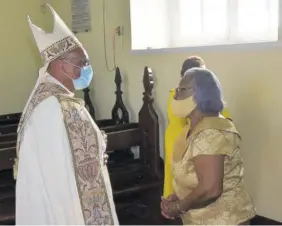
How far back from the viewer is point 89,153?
6.00 ft

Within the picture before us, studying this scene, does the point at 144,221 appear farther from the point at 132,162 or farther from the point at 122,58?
the point at 122,58

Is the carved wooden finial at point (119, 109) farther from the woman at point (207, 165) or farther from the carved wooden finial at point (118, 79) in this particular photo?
the woman at point (207, 165)

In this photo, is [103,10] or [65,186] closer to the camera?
[65,186]

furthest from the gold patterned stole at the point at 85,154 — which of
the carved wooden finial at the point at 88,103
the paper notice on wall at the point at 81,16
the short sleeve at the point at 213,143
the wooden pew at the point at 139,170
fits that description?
the paper notice on wall at the point at 81,16

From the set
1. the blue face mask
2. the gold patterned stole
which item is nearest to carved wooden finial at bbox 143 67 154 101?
the blue face mask

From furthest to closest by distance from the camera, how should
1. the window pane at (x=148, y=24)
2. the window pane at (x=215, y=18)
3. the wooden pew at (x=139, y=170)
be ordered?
A: the window pane at (x=148, y=24) < the wooden pew at (x=139, y=170) < the window pane at (x=215, y=18)

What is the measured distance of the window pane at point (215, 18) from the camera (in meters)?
3.00

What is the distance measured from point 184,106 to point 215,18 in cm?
137

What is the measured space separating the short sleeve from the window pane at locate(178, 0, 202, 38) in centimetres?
161

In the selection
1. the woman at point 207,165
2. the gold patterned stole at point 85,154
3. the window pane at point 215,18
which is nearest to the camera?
the woman at point 207,165

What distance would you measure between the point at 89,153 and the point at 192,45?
5.46ft

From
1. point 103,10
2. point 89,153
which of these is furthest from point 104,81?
point 89,153

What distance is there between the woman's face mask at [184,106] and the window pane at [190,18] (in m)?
1.39

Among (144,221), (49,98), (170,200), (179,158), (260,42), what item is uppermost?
(260,42)
